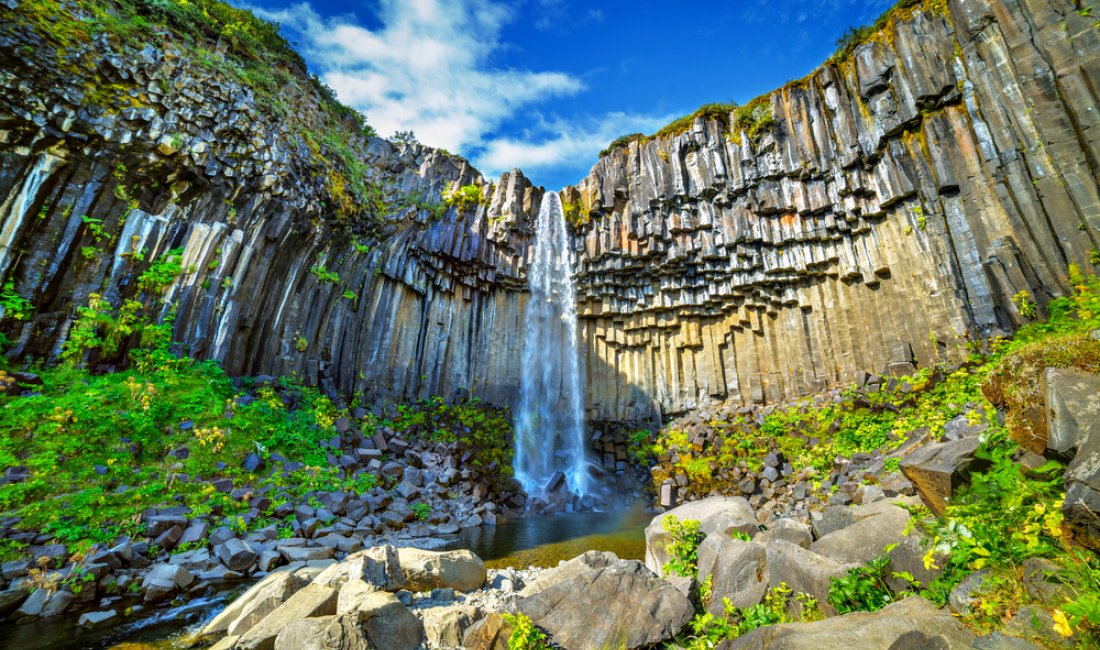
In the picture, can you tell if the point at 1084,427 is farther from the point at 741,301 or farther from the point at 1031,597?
the point at 741,301

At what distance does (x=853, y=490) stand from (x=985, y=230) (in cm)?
896

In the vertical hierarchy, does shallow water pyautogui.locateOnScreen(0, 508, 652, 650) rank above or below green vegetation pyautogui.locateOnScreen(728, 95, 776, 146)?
below

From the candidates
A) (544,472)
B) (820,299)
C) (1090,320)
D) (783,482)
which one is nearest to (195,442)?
(544,472)

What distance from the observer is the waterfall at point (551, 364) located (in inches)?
851

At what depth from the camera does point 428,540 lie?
11.7 metres

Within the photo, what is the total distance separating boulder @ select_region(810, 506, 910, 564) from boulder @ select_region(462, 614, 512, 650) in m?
3.75

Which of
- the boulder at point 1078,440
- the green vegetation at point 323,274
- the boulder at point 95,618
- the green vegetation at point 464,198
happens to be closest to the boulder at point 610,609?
the boulder at point 1078,440

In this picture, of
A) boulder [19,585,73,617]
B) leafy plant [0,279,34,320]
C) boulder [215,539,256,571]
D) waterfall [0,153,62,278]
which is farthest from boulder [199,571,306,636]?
waterfall [0,153,62,278]

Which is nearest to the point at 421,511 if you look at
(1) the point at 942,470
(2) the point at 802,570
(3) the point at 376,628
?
(3) the point at 376,628

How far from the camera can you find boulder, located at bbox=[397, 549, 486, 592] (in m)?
6.85

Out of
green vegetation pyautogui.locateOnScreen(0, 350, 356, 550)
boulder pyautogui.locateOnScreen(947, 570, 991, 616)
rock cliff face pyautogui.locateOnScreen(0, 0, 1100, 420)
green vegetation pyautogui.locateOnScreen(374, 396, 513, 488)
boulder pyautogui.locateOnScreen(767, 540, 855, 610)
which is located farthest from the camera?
green vegetation pyautogui.locateOnScreen(374, 396, 513, 488)

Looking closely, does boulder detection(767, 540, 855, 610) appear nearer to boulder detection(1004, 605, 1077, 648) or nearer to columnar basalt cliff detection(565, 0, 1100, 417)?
boulder detection(1004, 605, 1077, 648)

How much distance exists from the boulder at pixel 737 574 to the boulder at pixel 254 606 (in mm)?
5490

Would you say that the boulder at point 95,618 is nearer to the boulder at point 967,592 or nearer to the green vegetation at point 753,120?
the boulder at point 967,592
